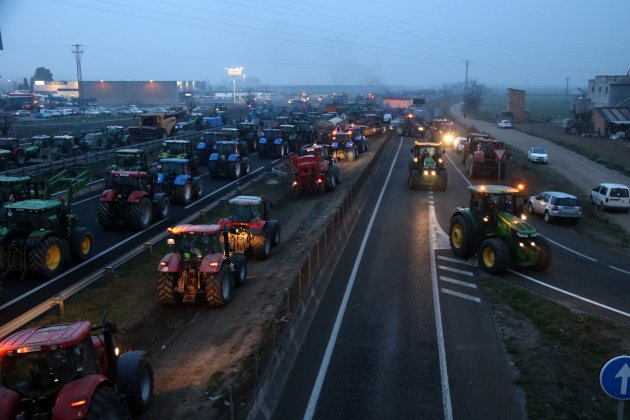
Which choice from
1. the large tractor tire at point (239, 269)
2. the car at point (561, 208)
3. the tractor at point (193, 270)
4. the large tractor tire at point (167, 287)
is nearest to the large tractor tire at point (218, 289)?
the tractor at point (193, 270)

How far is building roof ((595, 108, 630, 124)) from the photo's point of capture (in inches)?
2596

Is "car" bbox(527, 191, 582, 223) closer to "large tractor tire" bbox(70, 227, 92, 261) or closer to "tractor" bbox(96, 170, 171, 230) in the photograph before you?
"tractor" bbox(96, 170, 171, 230)

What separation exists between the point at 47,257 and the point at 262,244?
6.85m

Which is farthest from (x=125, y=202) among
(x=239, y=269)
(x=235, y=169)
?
(x=235, y=169)

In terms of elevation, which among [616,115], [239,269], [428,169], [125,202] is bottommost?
[239,269]

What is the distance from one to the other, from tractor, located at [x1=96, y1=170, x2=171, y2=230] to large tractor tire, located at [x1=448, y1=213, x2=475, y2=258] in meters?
12.6

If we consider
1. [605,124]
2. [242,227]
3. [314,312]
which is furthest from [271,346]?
[605,124]

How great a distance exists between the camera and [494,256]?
17.6 m

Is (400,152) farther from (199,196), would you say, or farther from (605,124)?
(605,124)

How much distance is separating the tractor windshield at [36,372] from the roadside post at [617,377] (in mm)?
6794

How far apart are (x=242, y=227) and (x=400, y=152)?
35.6 m

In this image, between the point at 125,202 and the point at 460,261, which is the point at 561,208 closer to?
the point at 460,261

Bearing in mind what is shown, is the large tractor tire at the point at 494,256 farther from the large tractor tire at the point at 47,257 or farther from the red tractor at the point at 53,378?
the large tractor tire at the point at 47,257

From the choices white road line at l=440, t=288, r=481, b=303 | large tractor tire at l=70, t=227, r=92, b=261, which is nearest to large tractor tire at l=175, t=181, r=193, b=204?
large tractor tire at l=70, t=227, r=92, b=261
